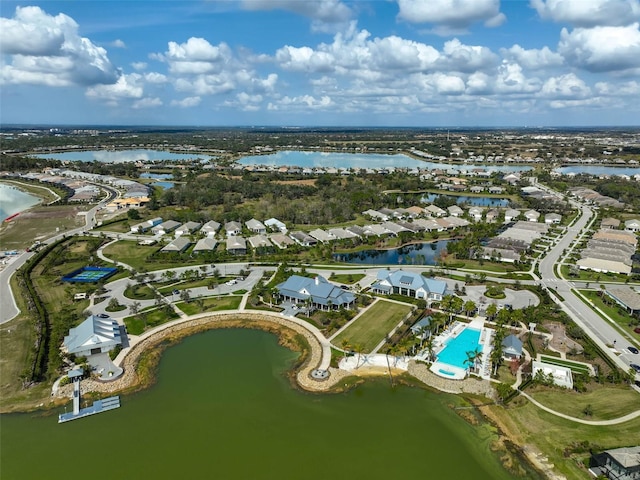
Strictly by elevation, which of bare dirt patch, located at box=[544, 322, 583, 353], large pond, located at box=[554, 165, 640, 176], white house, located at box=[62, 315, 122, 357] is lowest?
bare dirt patch, located at box=[544, 322, 583, 353]

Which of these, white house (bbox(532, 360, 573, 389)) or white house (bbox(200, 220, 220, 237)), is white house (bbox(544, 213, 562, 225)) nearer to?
white house (bbox(532, 360, 573, 389))

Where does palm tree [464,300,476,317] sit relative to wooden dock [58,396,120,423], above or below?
above

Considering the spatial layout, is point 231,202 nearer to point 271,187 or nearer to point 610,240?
point 271,187

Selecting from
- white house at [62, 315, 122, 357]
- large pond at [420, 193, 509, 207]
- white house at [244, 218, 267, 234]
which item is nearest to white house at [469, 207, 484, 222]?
large pond at [420, 193, 509, 207]

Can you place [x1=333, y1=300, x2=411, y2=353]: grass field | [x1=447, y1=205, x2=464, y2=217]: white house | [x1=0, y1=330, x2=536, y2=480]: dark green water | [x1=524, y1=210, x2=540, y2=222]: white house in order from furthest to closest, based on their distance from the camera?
[x1=447, y1=205, x2=464, y2=217]: white house < [x1=524, y1=210, x2=540, y2=222]: white house < [x1=333, y1=300, x2=411, y2=353]: grass field < [x1=0, y1=330, x2=536, y2=480]: dark green water

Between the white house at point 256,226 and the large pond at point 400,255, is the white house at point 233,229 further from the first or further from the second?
the large pond at point 400,255

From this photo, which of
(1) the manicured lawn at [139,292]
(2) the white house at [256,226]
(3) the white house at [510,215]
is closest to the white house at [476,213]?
(3) the white house at [510,215]

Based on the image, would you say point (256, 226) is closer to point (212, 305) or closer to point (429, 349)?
point (212, 305)

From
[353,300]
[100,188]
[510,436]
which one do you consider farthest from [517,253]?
[100,188]
